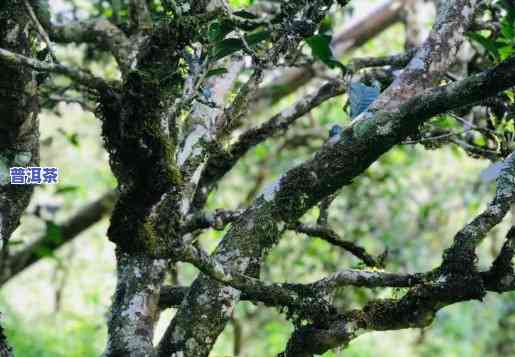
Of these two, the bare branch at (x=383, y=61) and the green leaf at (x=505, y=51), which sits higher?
the bare branch at (x=383, y=61)

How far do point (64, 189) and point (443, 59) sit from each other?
2317mm

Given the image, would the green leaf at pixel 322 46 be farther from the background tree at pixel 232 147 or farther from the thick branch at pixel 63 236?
the thick branch at pixel 63 236

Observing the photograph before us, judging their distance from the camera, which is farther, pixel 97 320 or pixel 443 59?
pixel 97 320

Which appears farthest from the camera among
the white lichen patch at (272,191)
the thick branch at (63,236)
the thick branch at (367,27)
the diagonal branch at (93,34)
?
the thick branch at (367,27)

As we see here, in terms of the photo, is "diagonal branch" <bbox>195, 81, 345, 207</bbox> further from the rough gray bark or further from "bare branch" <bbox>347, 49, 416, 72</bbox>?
the rough gray bark

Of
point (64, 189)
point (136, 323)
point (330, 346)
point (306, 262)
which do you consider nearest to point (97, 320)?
point (306, 262)

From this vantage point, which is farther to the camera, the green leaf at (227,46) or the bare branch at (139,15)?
the bare branch at (139,15)

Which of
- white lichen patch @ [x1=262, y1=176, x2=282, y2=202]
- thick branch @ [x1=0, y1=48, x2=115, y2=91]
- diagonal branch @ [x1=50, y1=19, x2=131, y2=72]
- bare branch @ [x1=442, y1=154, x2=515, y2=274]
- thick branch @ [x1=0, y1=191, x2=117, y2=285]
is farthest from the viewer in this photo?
thick branch @ [x1=0, y1=191, x2=117, y2=285]

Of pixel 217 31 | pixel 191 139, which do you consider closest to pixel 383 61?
pixel 191 139

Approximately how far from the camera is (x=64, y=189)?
149 inches

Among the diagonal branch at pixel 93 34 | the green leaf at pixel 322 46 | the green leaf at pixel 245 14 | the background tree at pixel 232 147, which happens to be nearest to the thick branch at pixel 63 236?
the diagonal branch at pixel 93 34

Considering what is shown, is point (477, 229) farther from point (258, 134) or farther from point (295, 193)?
point (258, 134)

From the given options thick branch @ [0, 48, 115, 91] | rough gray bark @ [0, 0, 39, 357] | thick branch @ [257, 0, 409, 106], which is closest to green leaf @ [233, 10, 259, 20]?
thick branch @ [0, 48, 115, 91]

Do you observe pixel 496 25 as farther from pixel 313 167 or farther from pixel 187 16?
pixel 187 16
